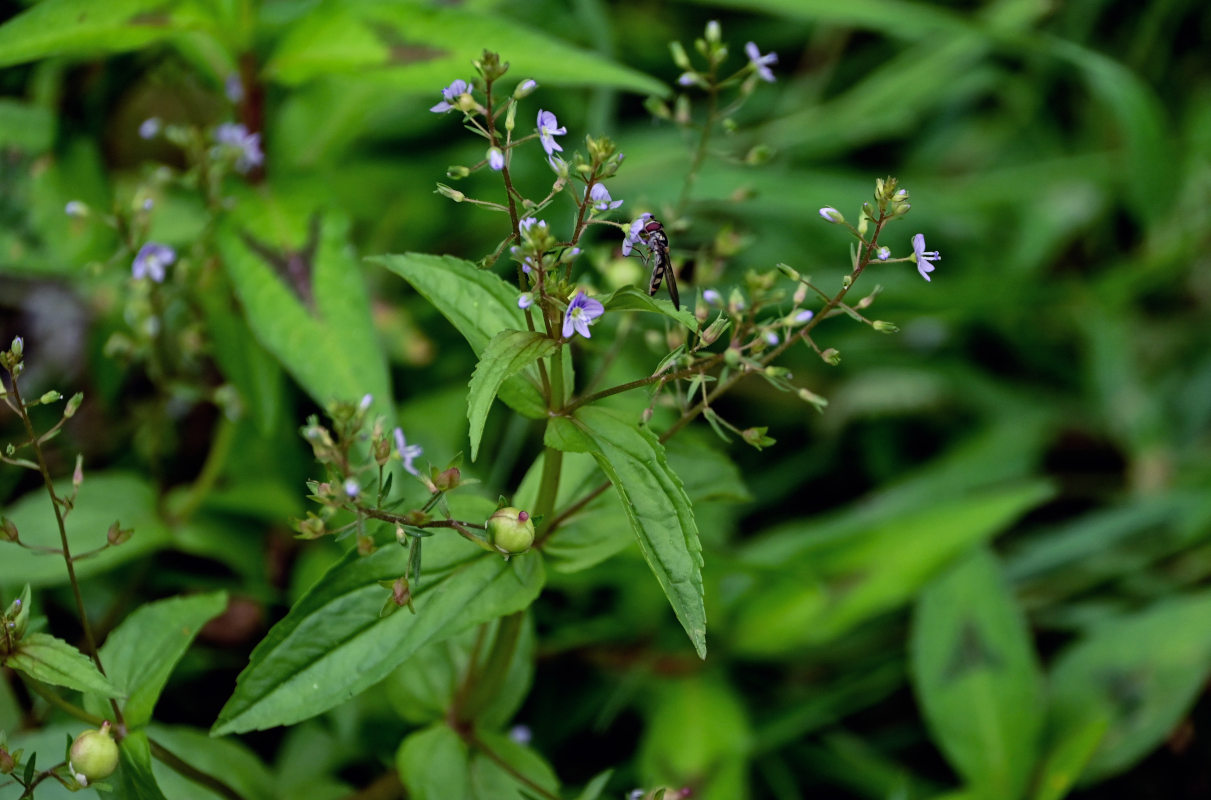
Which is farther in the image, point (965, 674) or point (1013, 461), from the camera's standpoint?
point (1013, 461)

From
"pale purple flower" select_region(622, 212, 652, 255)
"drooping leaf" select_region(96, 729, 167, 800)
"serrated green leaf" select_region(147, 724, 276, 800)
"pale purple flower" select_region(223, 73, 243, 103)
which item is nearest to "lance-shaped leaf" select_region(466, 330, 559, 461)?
"pale purple flower" select_region(622, 212, 652, 255)

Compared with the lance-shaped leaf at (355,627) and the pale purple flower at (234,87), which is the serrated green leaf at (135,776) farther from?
the pale purple flower at (234,87)

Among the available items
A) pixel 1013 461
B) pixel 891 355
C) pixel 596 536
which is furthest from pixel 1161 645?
pixel 596 536

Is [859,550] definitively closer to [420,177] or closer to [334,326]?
[334,326]

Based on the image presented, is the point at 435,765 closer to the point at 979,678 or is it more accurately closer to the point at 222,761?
the point at 222,761

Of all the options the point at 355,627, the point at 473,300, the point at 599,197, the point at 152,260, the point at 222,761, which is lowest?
the point at 222,761

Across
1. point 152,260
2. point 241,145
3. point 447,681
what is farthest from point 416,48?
point 447,681
